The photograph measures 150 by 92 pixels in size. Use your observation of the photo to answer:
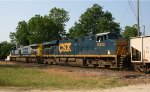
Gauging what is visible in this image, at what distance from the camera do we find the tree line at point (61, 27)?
83137mm

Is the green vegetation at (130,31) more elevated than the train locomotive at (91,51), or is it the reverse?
the green vegetation at (130,31)

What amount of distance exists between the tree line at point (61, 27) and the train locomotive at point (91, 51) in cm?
3053

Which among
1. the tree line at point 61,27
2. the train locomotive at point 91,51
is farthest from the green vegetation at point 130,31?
the train locomotive at point 91,51

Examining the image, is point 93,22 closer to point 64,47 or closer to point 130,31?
point 130,31

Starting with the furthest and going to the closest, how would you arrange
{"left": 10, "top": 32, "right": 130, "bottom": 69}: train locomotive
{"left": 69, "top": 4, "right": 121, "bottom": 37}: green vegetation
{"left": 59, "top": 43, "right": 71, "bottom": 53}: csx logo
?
{"left": 69, "top": 4, "right": 121, "bottom": 37}: green vegetation, {"left": 59, "top": 43, "right": 71, "bottom": 53}: csx logo, {"left": 10, "top": 32, "right": 130, "bottom": 69}: train locomotive

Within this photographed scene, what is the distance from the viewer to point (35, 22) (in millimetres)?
98000

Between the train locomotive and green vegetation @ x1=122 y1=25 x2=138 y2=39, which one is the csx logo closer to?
the train locomotive

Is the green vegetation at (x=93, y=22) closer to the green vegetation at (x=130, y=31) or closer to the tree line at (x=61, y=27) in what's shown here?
the tree line at (x=61, y=27)

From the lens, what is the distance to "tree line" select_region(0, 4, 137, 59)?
83.1 m

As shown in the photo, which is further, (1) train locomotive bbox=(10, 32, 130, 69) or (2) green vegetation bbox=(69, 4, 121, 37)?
(2) green vegetation bbox=(69, 4, 121, 37)

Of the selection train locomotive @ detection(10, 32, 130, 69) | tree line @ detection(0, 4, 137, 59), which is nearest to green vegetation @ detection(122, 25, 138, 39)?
tree line @ detection(0, 4, 137, 59)

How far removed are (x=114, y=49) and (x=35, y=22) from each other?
7034cm

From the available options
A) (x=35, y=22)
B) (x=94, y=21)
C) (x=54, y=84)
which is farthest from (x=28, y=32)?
(x=54, y=84)

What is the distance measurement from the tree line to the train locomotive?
30.5 metres
